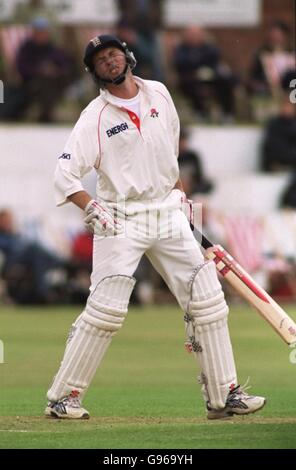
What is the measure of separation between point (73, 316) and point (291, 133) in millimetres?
5554

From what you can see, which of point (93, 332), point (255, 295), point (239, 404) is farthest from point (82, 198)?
point (239, 404)

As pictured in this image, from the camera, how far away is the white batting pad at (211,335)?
8.57 meters

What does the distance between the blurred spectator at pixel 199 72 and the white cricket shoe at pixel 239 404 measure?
44.1 feet

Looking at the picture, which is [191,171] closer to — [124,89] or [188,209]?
[188,209]

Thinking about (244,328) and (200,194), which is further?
(200,194)

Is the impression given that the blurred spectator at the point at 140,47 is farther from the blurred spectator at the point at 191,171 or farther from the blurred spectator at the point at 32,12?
the blurred spectator at the point at 32,12

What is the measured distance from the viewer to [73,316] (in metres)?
17.2

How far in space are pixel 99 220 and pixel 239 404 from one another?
1423mm

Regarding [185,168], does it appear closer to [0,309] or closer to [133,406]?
[0,309]

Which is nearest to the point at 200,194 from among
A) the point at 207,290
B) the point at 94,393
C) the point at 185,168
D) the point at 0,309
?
the point at 185,168

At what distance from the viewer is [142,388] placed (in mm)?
10977

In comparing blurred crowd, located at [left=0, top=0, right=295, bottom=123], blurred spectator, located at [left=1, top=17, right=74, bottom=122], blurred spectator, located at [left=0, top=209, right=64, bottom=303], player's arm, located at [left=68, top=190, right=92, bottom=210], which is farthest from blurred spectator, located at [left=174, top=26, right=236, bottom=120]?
player's arm, located at [left=68, top=190, right=92, bottom=210]

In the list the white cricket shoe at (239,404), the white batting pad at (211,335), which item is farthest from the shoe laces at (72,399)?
the white cricket shoe at (239,404)

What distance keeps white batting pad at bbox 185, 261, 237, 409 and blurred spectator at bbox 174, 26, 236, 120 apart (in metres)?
13.3
